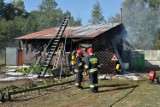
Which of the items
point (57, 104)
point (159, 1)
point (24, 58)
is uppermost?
point (159, 1)

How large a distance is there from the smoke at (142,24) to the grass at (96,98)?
643 inches

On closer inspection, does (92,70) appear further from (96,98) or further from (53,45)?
(53,45)

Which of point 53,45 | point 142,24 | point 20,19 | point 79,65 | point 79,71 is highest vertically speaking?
point 20,19

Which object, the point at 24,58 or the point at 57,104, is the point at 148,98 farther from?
the point at 24,58

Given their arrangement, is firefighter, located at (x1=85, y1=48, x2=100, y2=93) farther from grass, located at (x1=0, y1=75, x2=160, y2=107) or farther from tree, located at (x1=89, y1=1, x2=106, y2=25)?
tree, located at (x1=89, y1=1, x2=106, y2=25)

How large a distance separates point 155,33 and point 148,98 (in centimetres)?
3269

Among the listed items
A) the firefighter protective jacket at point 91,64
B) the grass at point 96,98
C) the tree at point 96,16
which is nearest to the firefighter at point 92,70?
the firefighter protective jacket at point 91,64

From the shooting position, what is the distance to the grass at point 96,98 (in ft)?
35.7

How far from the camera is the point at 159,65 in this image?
32.3m

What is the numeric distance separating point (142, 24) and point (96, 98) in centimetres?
3007

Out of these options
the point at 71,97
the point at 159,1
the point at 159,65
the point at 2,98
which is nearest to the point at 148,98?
the point at 71,97

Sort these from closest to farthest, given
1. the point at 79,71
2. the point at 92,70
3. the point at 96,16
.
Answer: the point at 92,70 < the point at 79,71 < the point at 96,16

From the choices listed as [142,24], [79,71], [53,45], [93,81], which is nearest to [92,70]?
[93,81]

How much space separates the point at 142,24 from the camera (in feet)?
133
